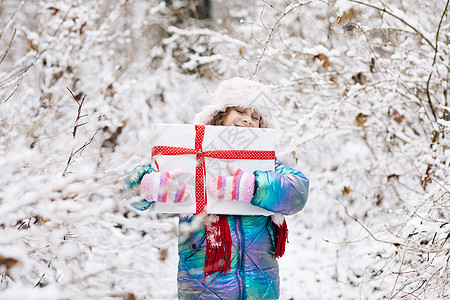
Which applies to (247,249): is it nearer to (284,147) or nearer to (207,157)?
(207,157)

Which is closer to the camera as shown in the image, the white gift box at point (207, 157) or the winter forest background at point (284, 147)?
the winter forest background at point (284, 147)

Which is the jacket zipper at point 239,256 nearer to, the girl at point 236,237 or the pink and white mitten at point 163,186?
the girl at point 236,237

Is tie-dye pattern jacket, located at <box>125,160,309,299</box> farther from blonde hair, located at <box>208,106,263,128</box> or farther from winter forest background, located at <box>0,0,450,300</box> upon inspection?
blonde hair, located at <box>208,106,263,128</box>

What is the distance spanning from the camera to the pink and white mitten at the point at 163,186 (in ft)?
5.38

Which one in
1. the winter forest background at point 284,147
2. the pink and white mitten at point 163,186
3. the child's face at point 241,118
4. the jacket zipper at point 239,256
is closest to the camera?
the winter forest background at point 284,147

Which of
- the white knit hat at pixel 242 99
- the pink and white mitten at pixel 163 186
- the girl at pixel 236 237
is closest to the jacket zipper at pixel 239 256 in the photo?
the girl at pixel 236 237

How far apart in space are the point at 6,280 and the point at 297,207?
1417 mm

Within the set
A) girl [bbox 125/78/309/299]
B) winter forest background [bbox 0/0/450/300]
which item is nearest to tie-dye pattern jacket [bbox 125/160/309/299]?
girl [bbox 125/78/309/299]

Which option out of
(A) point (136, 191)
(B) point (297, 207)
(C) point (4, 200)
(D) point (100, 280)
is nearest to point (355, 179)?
(B) point (297, 207)

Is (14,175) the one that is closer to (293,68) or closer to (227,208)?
(227,208)

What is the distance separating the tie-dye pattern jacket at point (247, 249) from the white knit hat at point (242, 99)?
0.36 metres

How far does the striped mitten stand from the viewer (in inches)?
66.3

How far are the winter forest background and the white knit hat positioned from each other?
44 centimetres

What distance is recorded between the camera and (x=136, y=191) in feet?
5.52
